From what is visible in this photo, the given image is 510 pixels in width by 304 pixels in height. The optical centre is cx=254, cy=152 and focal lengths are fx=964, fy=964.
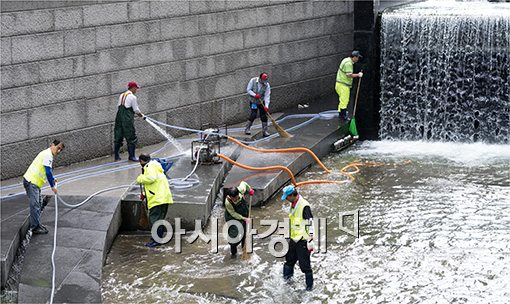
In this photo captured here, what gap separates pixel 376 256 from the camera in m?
14.0

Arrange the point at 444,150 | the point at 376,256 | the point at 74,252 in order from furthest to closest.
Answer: the point at 444,150 → the point at 376,256 → the point at 74,252

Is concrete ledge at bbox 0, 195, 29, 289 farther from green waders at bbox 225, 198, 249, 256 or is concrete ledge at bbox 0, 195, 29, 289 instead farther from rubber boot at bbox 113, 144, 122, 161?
green waders at bbox 225, 198, 249, 256

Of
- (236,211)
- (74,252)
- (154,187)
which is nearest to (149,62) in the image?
(154,187)

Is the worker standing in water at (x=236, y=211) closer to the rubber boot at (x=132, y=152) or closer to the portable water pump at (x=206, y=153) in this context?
the portable water pump at (x=206, y=153)

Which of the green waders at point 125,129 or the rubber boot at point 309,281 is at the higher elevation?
the green waders at point 125,129

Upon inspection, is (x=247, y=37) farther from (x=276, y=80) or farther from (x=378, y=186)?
(x=378, y=186)

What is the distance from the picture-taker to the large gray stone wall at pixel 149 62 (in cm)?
1652

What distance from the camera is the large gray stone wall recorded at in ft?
54.2

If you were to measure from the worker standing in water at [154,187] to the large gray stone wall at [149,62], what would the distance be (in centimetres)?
323

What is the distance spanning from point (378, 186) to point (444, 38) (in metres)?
5.40

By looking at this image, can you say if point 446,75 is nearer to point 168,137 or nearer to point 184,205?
point 168,137

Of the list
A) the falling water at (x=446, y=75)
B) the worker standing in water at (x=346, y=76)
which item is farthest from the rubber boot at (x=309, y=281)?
the falling water at (x=446, y=75)

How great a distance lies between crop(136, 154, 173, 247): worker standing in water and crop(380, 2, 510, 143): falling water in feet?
27.5

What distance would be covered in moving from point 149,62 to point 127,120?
1901 millimetres
